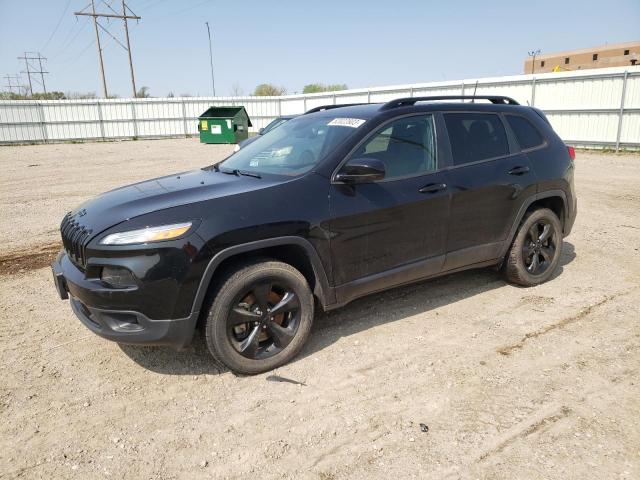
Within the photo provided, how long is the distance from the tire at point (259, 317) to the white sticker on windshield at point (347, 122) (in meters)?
1.24

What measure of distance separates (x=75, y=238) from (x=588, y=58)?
253ft

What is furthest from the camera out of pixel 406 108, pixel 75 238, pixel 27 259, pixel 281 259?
pixel 27 259

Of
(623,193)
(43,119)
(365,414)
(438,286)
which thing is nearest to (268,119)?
(43,119)

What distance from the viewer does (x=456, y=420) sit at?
109 inches

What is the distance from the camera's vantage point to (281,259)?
11.1 feet

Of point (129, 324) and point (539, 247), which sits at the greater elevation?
point (129, 324)

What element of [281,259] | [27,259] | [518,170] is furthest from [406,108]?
[27,259]

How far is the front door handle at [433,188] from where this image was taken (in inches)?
149

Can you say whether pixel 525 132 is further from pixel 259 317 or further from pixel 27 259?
pixel 27 259

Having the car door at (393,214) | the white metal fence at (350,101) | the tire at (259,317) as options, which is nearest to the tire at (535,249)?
the car door at (393,214)

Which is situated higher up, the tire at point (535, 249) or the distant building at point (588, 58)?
the distant building at point (588, 58)

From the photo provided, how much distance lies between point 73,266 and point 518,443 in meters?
2.89

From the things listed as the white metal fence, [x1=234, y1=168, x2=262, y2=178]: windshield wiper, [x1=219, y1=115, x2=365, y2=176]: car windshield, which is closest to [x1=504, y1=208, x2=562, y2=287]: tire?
[x1=219, y1=115, x2=365, y2=176]: car windshield

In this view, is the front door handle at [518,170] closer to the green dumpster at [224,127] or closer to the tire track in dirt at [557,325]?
the tire track in dirt at [557,325]
